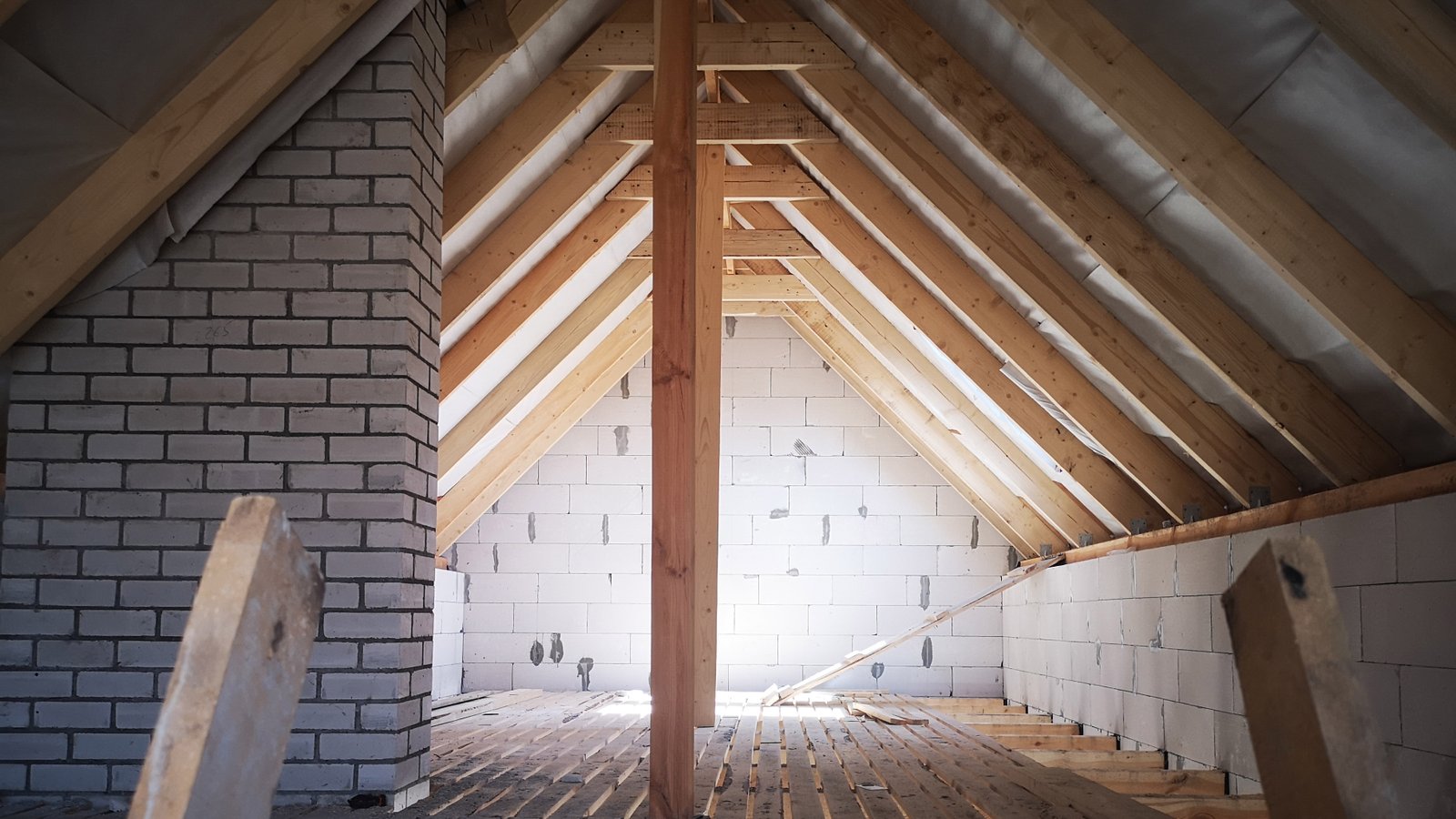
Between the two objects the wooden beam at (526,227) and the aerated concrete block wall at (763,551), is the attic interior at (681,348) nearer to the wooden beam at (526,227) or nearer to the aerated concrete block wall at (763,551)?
the wooden beam at (526,227)

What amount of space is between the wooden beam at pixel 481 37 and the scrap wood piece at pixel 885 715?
4.18m

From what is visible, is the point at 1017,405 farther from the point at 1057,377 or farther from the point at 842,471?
the point at 842,471

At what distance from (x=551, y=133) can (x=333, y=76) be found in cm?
146

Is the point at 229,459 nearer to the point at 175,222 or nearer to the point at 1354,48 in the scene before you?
the point at 175,222

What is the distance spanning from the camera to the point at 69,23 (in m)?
3.01

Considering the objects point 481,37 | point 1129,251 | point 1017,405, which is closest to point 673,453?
point 1129,251

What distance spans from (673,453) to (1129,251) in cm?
182

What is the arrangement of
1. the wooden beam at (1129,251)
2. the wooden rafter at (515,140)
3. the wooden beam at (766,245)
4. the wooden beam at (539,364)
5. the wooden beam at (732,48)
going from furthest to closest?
1. the wooden beam at (766,245)
2. the wooden beam at (539,364)
3. the wooden beam at (732,48)
4. the wooden rafter at (515,140)
5. the wooden beam at (1129,251)

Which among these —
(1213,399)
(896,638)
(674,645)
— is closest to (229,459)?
(674,645)

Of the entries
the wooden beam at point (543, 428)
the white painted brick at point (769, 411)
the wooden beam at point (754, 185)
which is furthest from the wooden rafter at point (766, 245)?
the white painted brick at point (769, 411)

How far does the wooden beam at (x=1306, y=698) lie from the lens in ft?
4.34

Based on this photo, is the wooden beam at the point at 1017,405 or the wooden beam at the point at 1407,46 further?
the wooden beam at the point at 1017,405

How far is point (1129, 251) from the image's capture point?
4188mm

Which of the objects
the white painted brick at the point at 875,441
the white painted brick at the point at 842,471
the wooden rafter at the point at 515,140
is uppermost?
the wooden rafter at the point at 515,140
